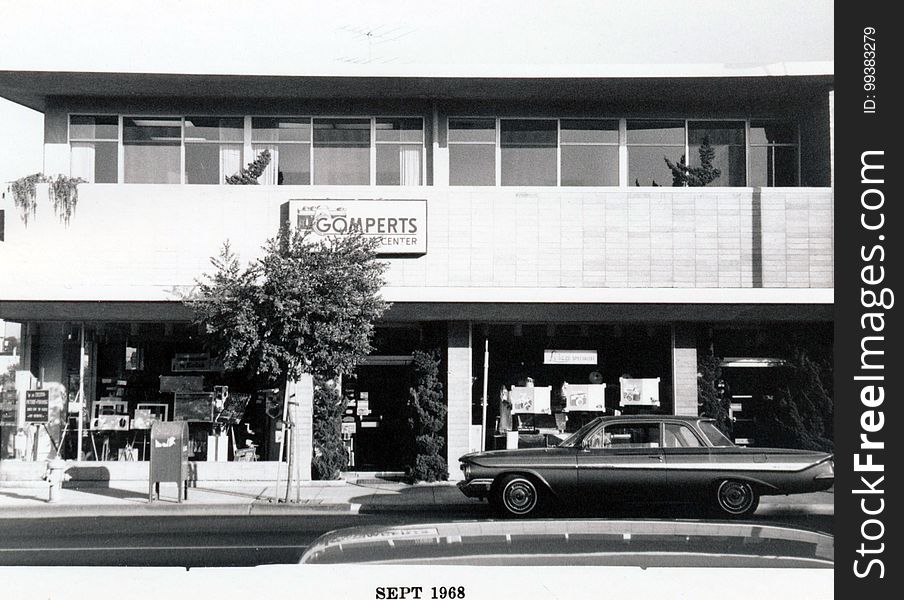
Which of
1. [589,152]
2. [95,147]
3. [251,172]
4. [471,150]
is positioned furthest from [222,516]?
[589,152]

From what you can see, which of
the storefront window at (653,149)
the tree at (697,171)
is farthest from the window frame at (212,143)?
the tree at (697,171)

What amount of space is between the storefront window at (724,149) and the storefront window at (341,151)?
634cm

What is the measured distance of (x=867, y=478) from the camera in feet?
15.7

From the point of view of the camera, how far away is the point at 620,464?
40.1 feet

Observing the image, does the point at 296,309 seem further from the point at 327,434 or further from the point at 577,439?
the point at 577,439

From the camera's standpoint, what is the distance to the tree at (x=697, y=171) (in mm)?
17828

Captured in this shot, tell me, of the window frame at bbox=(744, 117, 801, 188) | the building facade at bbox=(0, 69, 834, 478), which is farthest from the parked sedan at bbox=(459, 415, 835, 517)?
the window frame at bbox=(744, 117, 801, 188)

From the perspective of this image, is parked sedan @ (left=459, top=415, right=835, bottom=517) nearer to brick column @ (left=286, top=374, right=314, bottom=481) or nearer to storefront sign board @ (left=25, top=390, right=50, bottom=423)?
brick column @ (left=286, top=374, right=314, bottom=481)

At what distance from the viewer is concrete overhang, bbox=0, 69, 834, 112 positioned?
16.6 meters

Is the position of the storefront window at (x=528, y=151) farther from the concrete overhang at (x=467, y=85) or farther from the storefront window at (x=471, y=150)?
the concrete overhang at (x=467, y=85)

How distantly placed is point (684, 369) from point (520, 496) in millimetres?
6366

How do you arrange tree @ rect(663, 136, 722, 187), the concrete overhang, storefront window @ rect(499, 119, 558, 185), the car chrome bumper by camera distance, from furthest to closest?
storefront window @ rect(499, 119, 558, 185) < tree @ rect(663, 136, 722, 187) < the concrete overhang < the car chrome bumper

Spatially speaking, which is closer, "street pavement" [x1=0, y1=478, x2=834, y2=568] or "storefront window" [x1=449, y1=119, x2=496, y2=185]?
"street pavement" [x1=0, y1=478, x2=834, y2=568]

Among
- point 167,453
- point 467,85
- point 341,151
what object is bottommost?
point 167,453
